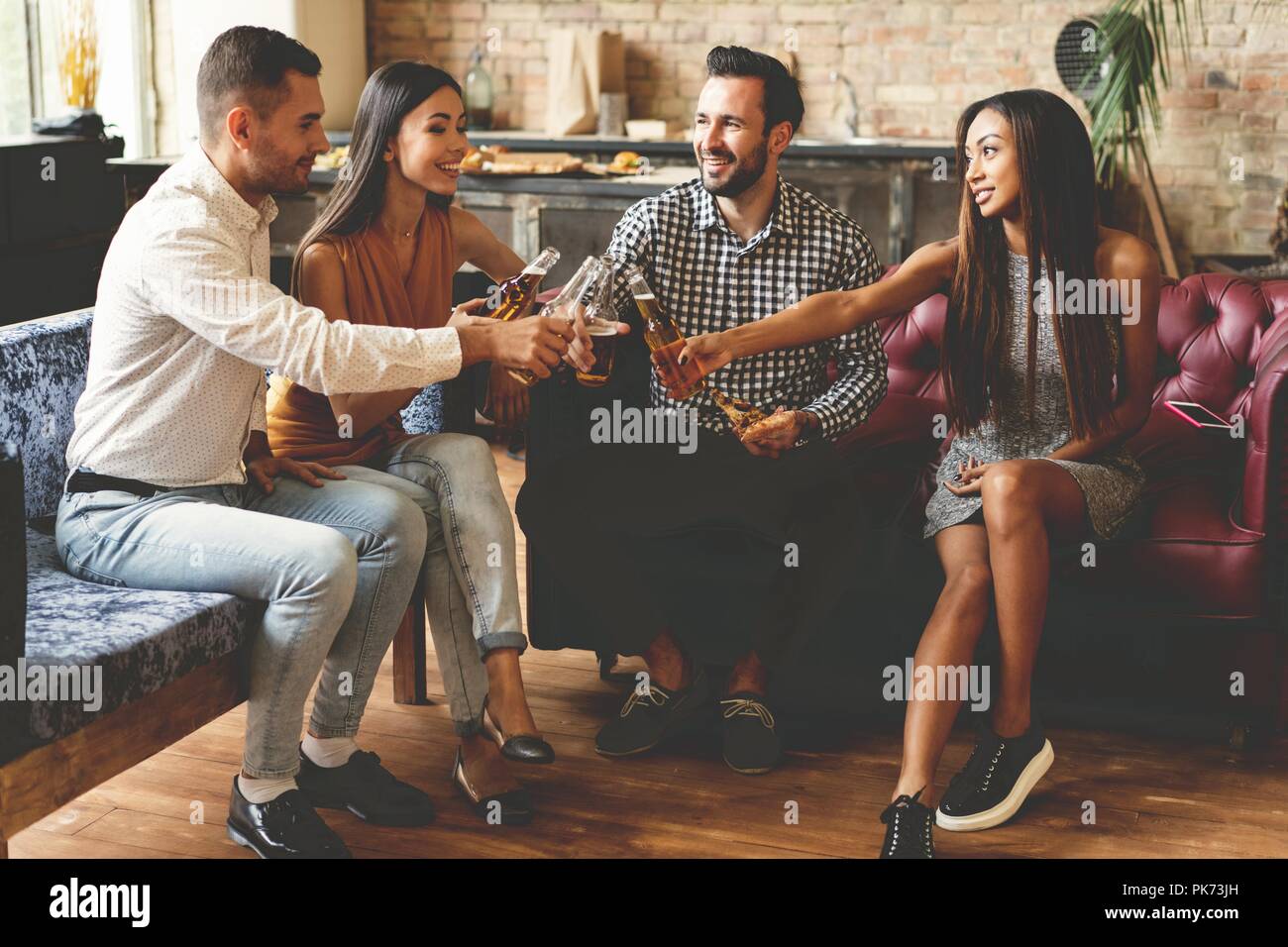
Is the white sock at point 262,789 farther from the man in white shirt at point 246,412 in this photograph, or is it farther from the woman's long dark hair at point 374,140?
the woman's long dark hair at point 374,140

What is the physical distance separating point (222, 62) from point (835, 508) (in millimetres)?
1194

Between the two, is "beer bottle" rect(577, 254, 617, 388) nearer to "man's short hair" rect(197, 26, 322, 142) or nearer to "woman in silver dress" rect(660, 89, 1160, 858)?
"woman in silver dress" rect(660, 89, 1160, 858)

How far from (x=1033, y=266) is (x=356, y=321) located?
112cm

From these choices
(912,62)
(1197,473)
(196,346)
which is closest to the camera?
(196,346)

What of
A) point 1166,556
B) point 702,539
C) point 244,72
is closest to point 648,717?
point 702,539

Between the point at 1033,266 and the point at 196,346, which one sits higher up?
the point at 1033,266

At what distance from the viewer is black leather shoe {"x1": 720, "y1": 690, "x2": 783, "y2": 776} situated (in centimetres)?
236

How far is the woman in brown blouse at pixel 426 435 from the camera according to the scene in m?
2.19

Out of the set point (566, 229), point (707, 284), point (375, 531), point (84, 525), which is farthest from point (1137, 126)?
point (84, 525)

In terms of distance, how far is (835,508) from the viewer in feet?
7.82

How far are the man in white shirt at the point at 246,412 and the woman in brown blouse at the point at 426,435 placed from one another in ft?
0.40

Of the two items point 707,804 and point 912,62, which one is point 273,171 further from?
point 912,62

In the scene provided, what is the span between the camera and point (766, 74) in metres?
2.57
